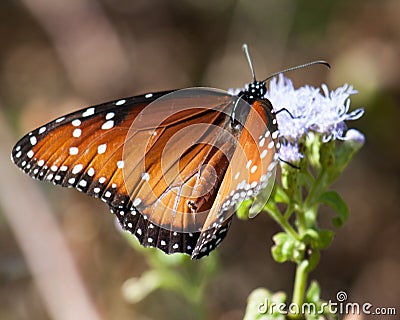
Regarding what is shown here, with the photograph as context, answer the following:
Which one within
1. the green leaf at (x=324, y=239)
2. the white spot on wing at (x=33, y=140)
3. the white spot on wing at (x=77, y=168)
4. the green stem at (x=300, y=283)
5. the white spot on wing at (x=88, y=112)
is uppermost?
the white spot on wing at (x=88, y=112)

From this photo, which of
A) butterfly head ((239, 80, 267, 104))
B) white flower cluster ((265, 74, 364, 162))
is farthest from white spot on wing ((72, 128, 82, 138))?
white flower cluster ((265, 74, 364, 162))

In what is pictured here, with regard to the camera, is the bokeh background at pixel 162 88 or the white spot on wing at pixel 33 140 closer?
the white spot on wing at pixel 33 140

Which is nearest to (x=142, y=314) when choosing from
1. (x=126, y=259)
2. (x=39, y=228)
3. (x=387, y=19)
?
(x=126, y=259)

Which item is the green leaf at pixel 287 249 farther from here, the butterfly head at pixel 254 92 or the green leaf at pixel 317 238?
the butterfly head at pixel 254 92

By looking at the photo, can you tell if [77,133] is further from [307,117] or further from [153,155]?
[307,117]

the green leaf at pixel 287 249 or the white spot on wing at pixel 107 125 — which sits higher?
the white spot on wing at pixel 107 125

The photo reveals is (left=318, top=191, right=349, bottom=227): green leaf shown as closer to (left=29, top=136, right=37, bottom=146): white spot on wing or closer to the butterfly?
the butterfly

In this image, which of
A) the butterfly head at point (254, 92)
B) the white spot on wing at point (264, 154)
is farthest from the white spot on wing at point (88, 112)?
the white spot on wing at point (264, 154)
